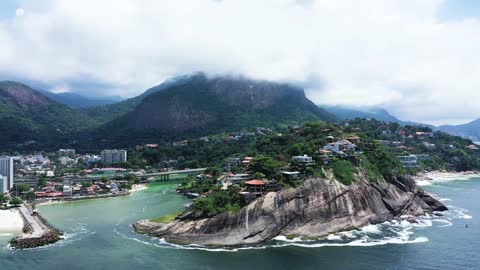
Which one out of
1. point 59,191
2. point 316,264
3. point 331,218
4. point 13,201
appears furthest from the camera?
point 59,191

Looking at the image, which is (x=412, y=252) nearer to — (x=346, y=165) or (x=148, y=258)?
(x=346, y=165)

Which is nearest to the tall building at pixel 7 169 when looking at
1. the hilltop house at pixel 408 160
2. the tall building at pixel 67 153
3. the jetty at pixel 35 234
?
the jetty at pixel 35 234

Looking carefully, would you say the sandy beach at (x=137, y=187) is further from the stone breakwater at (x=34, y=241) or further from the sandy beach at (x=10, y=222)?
the stone breakwater at (x=34, y=241)

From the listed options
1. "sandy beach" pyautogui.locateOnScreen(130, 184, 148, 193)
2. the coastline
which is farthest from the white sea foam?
"sandy beach" pyautogui.locateOnScreen(130, 184, 148, 193)

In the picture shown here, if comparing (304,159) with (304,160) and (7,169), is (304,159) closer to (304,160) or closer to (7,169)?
(304,160)

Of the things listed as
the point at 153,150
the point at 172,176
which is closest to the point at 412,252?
the point at 172,176
